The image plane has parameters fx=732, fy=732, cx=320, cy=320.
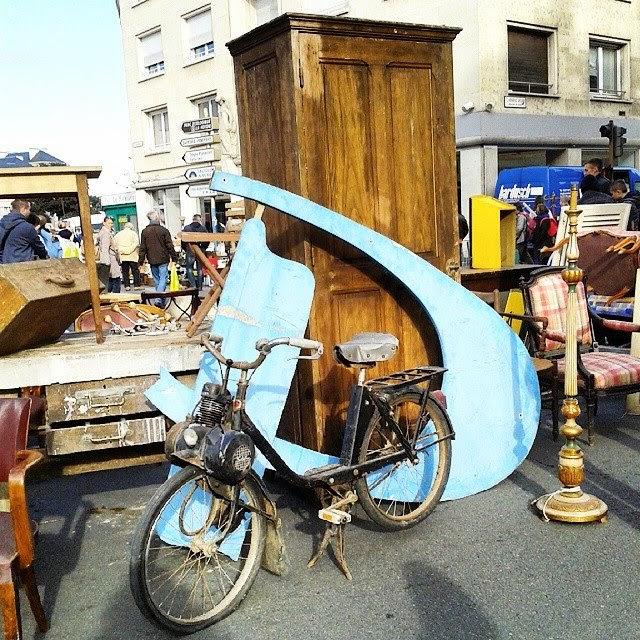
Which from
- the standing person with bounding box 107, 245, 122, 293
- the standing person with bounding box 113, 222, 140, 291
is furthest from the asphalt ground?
the standing person with bounding box 113, 222, 140, 291

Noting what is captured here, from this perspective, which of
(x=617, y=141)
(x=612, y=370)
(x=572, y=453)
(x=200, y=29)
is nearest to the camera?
(x=572, y=453)

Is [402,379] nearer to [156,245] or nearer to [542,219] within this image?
[156,245]

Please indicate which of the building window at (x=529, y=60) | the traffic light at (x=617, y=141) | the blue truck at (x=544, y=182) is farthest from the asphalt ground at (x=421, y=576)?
the building window at (x=529, y=60)

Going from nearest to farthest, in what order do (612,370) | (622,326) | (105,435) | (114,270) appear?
(105,435)
(612,370)
(622,326)
(114,270)

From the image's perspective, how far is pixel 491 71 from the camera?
65.2ft

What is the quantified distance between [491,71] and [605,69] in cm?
573

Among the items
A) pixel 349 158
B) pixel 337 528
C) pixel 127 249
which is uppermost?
pixel 349 158

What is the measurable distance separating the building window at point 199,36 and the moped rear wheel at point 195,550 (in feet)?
82.0

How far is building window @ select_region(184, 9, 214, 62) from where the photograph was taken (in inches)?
1042

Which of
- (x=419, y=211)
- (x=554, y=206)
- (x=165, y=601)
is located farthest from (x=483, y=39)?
(x=165, y=601)

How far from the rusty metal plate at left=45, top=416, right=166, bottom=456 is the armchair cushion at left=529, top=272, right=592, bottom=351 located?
3.39 m

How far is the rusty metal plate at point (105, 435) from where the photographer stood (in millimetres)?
4020

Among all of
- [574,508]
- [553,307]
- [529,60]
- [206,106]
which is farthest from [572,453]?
[206,106]

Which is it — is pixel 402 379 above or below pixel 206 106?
below
